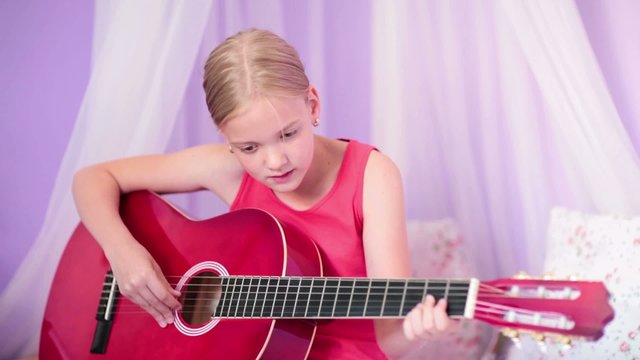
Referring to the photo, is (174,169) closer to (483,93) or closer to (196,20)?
(196,20)

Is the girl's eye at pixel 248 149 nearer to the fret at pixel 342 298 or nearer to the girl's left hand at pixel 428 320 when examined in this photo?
the fret at pixel 342 298

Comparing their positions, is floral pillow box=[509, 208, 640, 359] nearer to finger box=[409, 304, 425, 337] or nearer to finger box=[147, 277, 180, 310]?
finger box=[409, 304, 425, 337]

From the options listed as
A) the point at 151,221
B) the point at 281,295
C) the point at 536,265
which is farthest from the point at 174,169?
the point at 536,265

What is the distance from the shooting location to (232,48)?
5.10 ft

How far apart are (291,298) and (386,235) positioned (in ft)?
0.78

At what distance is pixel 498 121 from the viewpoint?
6.50 feet

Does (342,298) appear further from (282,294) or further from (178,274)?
(178,274)

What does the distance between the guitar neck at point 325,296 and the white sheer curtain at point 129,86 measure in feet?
2.14

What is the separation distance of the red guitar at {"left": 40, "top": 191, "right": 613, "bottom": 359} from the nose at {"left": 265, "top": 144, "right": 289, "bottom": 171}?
0.43 feet

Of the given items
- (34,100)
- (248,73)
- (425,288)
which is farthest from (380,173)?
(34,100)

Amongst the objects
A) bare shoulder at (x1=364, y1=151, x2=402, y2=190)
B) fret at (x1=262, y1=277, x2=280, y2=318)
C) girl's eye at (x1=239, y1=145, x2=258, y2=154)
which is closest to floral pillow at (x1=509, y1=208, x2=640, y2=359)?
bare shoulder at (x1=364, y1=151, x2=402, y2=190)

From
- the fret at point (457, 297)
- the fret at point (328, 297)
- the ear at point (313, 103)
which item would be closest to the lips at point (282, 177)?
the ear at point (313, 103)

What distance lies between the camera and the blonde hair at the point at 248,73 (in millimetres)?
1492

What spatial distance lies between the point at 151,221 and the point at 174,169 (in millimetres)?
133
